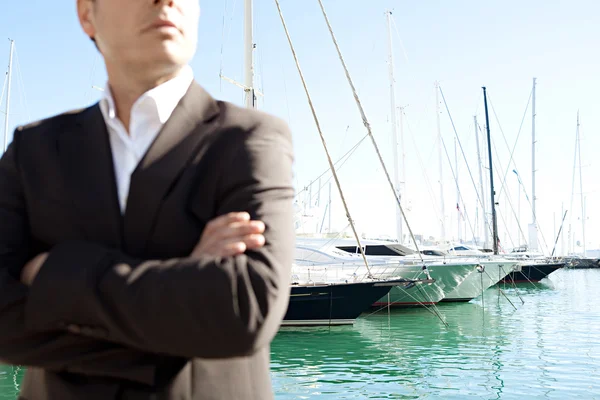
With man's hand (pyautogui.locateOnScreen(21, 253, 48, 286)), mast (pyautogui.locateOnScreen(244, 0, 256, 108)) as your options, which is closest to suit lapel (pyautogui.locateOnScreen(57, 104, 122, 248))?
man's hand (pyautogui.locateOnScreen(21, 253, 48, 286))

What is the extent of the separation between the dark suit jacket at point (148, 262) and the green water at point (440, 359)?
8271mm

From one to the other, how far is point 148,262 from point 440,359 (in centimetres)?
1172

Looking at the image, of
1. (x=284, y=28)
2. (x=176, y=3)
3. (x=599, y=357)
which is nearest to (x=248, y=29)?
(x=284, y=28)

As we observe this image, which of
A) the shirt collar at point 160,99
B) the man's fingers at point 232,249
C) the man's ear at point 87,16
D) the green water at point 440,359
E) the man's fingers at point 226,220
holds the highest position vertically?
the man's ear at point 87,16

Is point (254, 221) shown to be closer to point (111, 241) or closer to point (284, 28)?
point (111, 241)

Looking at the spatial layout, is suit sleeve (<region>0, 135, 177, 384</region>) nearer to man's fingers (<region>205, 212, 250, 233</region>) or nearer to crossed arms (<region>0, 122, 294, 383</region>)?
crossed arms (<region>0, 122, 294, 383</region>)

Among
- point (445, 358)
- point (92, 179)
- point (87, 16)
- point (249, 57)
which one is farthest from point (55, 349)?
point (249, 57)

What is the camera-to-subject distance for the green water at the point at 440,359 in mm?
9172

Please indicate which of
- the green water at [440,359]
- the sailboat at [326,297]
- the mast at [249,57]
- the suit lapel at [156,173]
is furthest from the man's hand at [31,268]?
the sailboat at [326,297]

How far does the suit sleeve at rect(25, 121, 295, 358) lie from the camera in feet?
3.08

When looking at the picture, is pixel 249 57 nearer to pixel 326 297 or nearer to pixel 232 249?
pixel 326 297

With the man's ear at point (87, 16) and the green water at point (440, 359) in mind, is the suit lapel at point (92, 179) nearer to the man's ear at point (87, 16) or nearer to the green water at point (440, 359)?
the man's ear at point (87, 16)

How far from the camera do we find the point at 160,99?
1164mm

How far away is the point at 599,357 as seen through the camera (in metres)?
11.8
